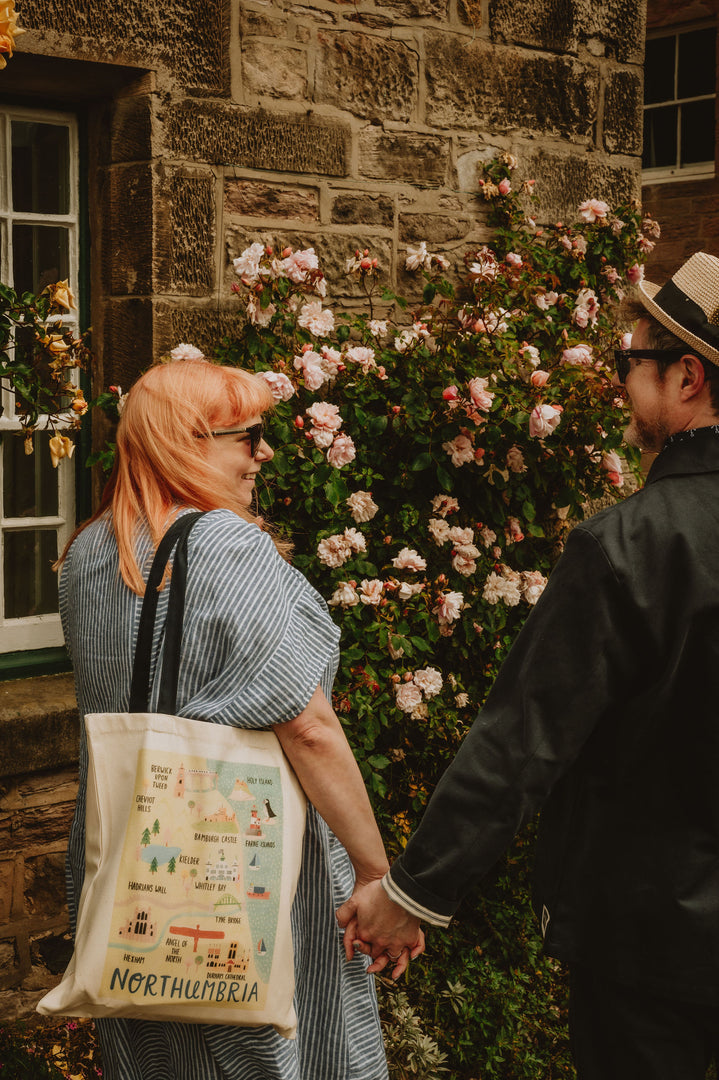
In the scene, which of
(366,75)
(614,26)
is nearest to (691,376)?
(366,75)

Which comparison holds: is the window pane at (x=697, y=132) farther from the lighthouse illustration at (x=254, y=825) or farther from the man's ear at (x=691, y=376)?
the lighthouse illustration at (x=254, y=825)

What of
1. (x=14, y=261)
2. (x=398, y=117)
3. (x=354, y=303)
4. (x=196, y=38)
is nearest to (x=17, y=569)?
(x=14, y=261)

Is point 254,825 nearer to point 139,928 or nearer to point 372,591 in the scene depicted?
point 139,928

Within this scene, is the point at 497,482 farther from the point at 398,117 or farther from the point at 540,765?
the point at 540,765

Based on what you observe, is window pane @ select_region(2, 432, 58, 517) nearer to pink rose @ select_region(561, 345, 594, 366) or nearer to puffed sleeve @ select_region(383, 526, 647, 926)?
pink rose @ select_region(561, 345, 594, 366)

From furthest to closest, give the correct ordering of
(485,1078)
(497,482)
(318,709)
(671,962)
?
(497,482) < (485,1078) < (318,709) < (671,962)

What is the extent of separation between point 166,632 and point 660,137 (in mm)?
10369

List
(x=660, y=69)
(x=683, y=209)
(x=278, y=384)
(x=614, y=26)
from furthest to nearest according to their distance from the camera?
(x=660, y=69)
(x=683, y=209)
(x=614, y=26)
(x=278, y=384)

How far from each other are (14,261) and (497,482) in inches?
73.8

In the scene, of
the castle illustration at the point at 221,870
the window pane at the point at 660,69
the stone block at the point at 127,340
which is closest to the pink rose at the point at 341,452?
the stone block at the point at 127,340

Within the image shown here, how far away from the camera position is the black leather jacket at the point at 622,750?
5.98ft

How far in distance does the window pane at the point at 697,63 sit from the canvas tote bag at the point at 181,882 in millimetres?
10211

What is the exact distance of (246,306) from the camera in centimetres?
377

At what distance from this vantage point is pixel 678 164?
34.9ft
